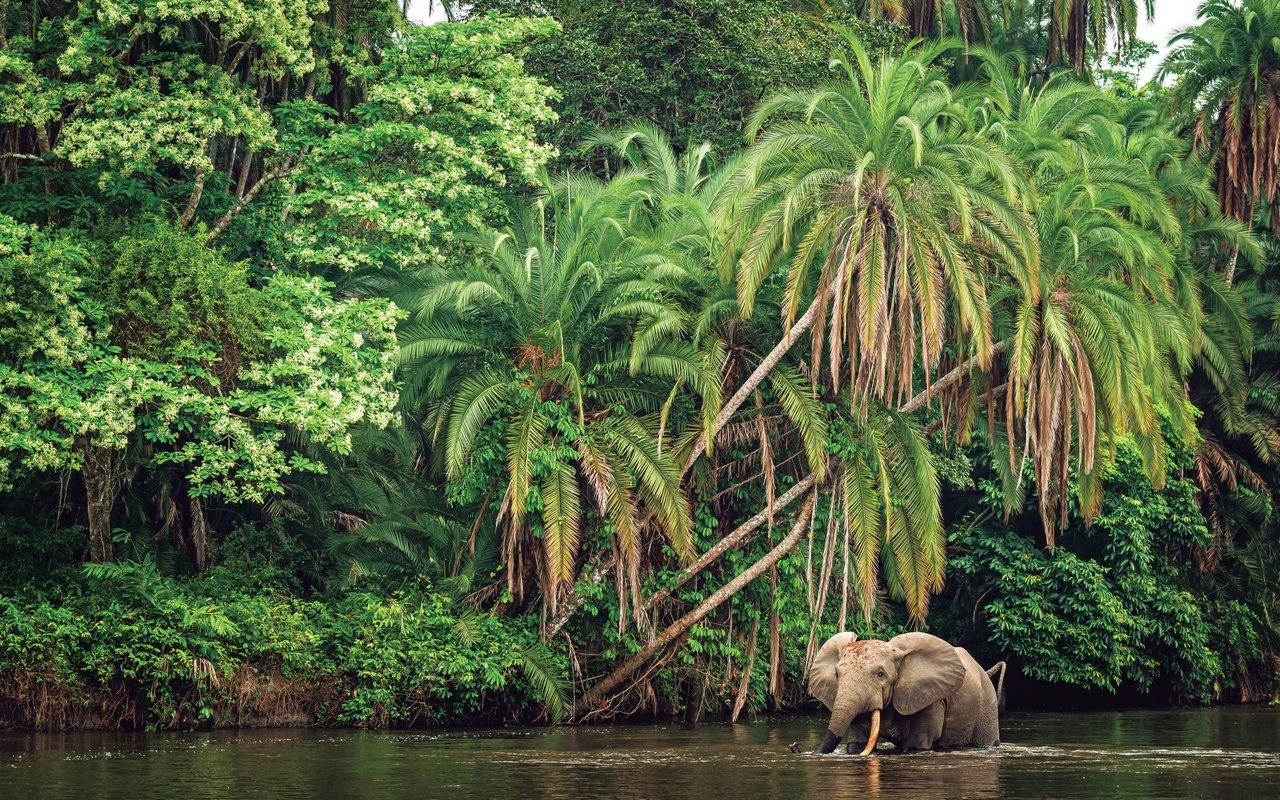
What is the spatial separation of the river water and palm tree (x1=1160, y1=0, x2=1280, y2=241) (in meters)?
14.9

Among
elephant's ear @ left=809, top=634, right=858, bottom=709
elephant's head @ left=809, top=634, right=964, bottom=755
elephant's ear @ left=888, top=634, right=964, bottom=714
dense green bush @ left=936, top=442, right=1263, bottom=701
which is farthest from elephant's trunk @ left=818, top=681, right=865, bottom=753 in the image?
dense green bush @ left=936, top=442, right=1263, bottom=701

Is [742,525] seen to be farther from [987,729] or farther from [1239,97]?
[1239,97]

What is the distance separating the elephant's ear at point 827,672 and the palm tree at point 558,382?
18.2ft

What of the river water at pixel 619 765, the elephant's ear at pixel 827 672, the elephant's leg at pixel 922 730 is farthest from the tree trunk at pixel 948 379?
the elephant's leg at pixel 922 730

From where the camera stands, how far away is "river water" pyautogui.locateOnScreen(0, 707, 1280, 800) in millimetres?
13180

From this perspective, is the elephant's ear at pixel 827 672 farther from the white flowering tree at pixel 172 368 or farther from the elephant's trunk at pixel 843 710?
the white flowering tree at pixel 172 368

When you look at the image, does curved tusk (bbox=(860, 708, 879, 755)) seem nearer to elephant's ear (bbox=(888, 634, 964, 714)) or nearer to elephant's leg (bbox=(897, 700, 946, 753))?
elephant's ear (bbox=(888, 634, 964, 714))

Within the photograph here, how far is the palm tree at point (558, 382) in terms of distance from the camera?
78.1 feet

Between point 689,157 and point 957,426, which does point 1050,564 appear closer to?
point 957,426

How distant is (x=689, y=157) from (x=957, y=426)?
6596 mm

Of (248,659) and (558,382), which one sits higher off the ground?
(558,382)

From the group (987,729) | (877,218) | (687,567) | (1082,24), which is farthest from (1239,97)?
(987,729)

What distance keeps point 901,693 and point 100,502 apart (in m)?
12.3

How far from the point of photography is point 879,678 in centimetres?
1753
